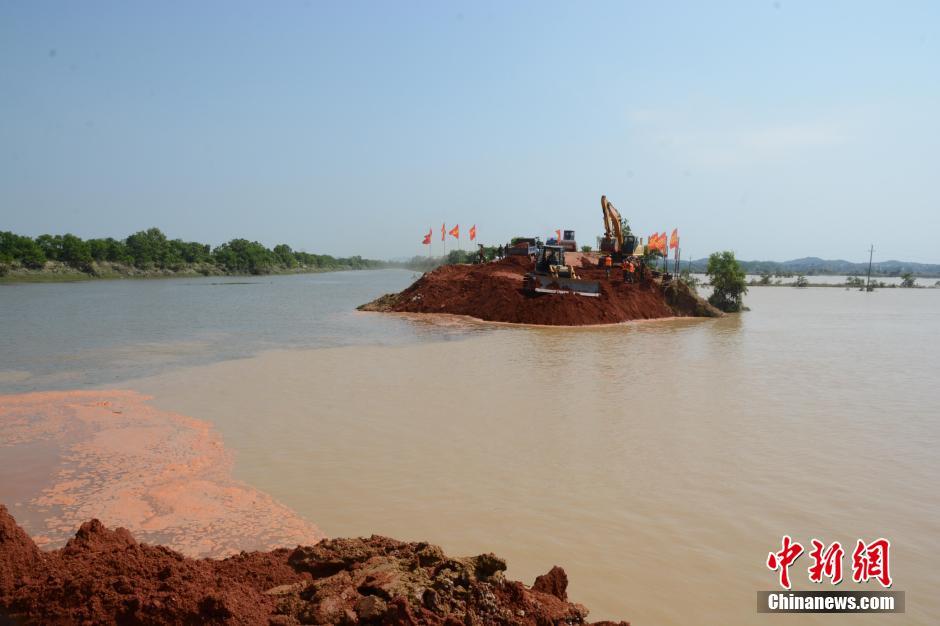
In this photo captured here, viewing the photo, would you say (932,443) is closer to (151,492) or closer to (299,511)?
(299,511)

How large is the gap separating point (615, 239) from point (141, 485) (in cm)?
3383

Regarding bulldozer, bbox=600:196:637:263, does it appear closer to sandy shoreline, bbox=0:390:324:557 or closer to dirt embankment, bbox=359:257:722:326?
dirt embankment, bbox=359:257:722:326

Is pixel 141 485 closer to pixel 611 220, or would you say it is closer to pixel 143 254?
pixel 611 220

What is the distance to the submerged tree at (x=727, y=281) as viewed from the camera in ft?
117

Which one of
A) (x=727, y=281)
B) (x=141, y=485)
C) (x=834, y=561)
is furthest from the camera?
(x=727, y=281)

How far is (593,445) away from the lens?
8.24 metres

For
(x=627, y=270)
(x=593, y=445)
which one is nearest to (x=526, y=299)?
(x=627, y=270)

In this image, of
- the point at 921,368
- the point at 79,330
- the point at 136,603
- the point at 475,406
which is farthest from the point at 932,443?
the point at 79,330

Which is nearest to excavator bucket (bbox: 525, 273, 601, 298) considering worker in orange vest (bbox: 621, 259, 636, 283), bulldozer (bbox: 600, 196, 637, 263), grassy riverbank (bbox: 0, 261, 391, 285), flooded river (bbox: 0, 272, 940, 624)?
worker in orange vest (bbox: 621, 259, 636, 283)

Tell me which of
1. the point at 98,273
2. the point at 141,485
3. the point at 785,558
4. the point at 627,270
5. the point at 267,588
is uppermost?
the point at 627,270

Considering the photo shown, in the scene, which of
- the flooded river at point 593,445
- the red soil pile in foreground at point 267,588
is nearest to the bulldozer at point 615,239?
the flooded river at point 593,445

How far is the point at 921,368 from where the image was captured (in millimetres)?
15180

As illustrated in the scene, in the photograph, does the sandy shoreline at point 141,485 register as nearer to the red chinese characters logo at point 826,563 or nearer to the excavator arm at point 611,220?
the red chinese characters logo at point 826,563

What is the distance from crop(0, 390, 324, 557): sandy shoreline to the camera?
552 centimetres
